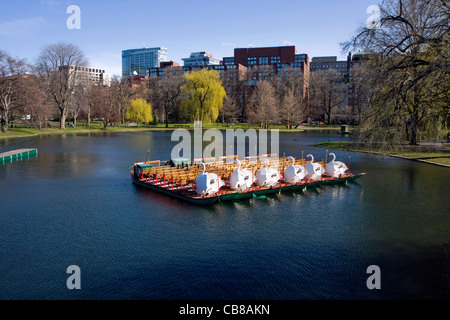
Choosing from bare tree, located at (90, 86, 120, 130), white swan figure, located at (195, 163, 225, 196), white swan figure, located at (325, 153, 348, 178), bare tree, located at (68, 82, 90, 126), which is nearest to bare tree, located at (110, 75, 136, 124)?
A: bare tree, located at (90, 86, 120, 130)

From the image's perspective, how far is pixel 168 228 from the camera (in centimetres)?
1828

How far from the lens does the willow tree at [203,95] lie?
9244 cm

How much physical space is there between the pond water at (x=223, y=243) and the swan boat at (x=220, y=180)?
2.67ft

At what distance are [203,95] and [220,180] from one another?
71096 millimetres

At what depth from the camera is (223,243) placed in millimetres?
16359

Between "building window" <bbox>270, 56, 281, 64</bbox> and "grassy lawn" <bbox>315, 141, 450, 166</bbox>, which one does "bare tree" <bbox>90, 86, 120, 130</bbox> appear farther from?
"grassy lawn" <bbox>315, 141, 450, 166</bbox>

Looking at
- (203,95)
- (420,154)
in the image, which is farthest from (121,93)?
(420,154)

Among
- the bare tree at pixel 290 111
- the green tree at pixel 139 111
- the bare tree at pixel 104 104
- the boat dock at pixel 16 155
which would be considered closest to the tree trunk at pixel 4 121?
the boat dock at pixel 16 155

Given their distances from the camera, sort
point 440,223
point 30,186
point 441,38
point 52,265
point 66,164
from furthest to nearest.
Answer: point 66,164 < point 30,186 < point 441,38 < point 440,223 < point 52,265

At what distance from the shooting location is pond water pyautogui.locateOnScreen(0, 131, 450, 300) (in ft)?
40.9

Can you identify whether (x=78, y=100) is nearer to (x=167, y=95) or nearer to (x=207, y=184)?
(x=167, y=95)
